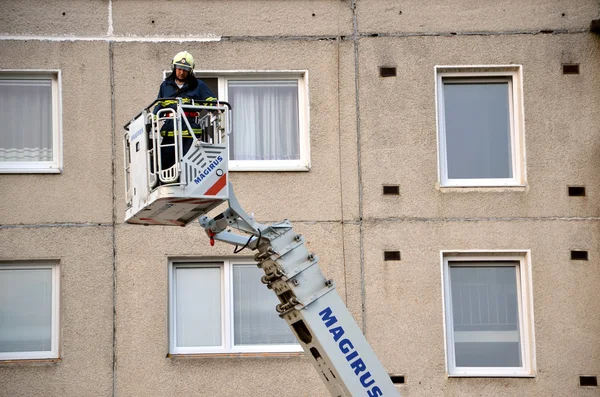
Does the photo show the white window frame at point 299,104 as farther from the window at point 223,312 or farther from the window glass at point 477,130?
the window glass at point 477,130

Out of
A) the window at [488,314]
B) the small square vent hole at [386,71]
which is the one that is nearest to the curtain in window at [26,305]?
the small square vent hole at [386,71]

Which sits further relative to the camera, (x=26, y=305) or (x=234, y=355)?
(x=26, y=305)

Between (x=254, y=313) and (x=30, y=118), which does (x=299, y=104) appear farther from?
(x=30, y=118)

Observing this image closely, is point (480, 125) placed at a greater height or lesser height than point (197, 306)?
greater

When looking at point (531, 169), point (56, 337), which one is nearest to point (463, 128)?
point (531, 169)

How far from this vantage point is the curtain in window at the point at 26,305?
59.4ft

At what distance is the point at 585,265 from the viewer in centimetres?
1814

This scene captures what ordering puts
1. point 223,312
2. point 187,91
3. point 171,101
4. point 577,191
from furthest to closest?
point 577,191
point 223,312
point 187,91
point 171,101

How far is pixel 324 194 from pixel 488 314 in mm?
3028

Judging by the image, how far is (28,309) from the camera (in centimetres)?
1819

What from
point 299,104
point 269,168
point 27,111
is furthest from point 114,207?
point 299,104

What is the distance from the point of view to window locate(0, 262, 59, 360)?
59.2 ft

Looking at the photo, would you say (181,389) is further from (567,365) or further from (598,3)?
(598,3)

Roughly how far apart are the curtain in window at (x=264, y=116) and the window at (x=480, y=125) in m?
2.23
